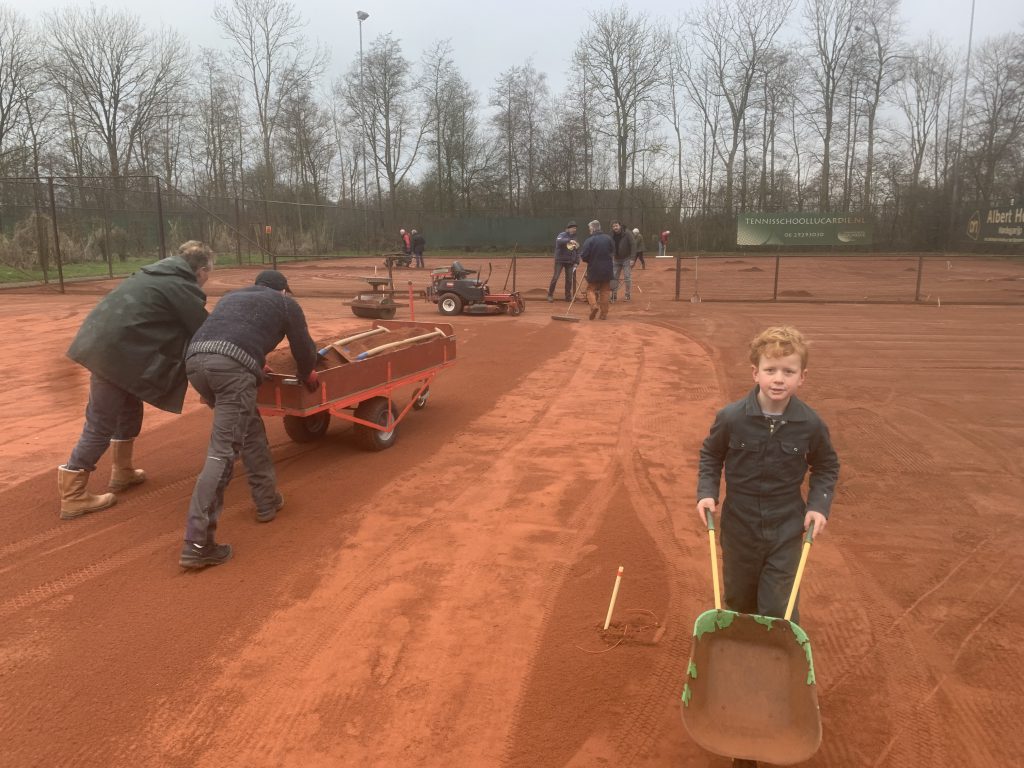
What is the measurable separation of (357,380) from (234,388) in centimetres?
158

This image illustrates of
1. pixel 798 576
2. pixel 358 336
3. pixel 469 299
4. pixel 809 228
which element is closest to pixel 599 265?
pixel 469 299

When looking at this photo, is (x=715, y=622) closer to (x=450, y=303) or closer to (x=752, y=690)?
(x=752, y=690)

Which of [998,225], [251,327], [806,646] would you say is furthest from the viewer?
[998,225]

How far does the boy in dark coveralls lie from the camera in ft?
9.33

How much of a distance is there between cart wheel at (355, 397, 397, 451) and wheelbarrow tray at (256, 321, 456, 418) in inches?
4.1

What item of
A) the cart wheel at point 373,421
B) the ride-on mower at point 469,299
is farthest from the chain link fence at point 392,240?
the cart wheel at point 373,421

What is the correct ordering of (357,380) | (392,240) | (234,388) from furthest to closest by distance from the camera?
(392,240), (357,380), (234,388)

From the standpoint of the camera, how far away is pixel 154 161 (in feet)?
140

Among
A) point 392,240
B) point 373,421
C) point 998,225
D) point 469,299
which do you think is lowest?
point 373,421

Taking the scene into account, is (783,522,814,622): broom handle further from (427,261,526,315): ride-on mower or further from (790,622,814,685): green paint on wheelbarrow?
(427,261,526,315): ride-on mower

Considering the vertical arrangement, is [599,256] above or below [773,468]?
above

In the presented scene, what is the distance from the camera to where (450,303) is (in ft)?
51.8

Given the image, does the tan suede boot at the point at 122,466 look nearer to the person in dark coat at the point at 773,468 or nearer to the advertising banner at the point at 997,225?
the person in dark coat at the point at 773,468

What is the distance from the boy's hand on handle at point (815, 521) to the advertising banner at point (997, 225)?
3354 centimetres
